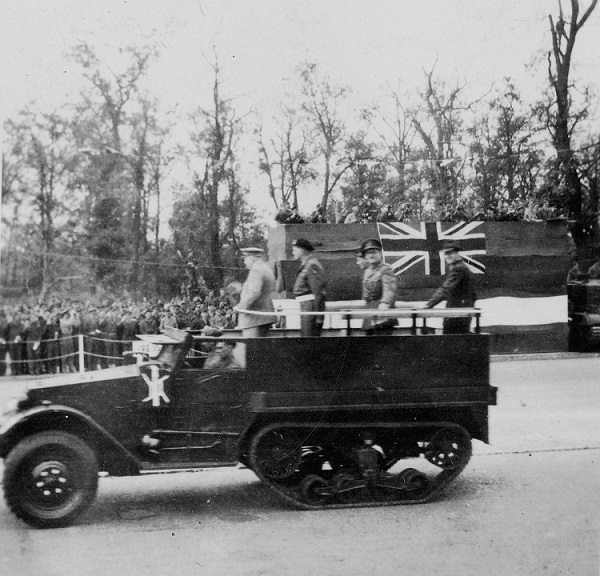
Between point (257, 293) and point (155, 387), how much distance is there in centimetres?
125

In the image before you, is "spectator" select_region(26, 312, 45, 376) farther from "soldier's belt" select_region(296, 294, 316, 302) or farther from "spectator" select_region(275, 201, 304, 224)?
"soldier's belt" select_region(296, 294, 316, 302)

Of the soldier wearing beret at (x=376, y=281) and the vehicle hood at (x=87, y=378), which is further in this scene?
the soldier wearing beret at (x=376, y=281)

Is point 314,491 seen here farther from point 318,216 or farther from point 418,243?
point 318,216

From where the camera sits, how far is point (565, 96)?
9398 millimetres

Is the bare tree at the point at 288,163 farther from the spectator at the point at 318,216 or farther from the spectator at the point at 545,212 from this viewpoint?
the spectator at the point at 545,212

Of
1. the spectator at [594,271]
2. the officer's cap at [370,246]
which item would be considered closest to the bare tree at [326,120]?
the officer's cap at [370,246]

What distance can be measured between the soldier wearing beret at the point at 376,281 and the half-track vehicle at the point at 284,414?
1.25 ft

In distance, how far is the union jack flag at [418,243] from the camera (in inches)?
312

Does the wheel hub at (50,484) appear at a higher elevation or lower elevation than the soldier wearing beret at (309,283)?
lower

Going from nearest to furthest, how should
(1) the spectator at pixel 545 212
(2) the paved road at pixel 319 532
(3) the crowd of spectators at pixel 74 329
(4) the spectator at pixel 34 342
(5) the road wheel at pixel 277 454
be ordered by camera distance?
1. (2) the paved road at pixel 319 532
2. (5) the road wheel at pixel 277 454
3. (3) the crowd of spectators at pixel 74 329
4. (4) the spectator at pixel 34 342
5. (1) the spectator at pixel 545 212

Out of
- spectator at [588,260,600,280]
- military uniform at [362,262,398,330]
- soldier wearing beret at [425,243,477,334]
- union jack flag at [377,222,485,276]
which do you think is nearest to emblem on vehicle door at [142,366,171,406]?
military uniform at [362,262,398,330]

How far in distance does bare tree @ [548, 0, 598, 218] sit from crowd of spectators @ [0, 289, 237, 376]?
4.89 meters

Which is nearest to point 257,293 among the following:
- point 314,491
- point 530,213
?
point 314,491

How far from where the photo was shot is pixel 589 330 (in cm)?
1672
